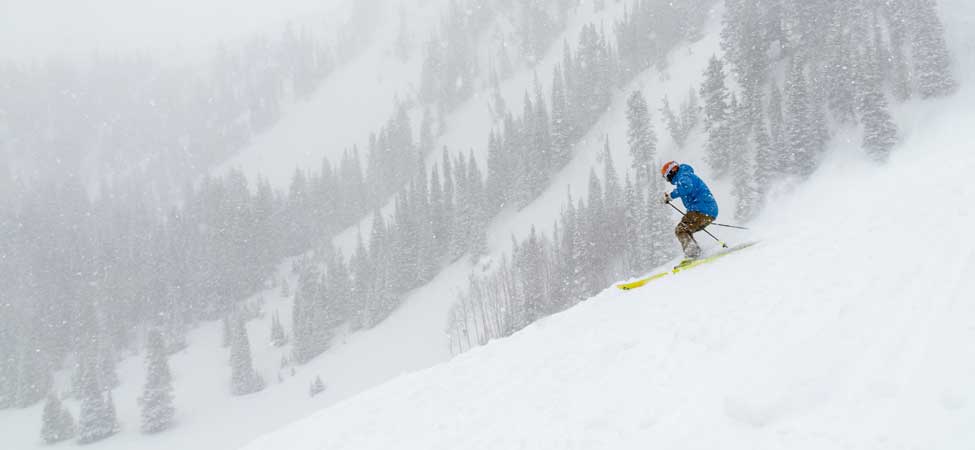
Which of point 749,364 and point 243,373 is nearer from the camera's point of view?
point 749,364

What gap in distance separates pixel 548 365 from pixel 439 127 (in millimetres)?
138145

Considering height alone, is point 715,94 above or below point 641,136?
above

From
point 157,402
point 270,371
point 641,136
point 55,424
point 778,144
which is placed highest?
point 641,136

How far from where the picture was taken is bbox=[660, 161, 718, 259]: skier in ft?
45.5

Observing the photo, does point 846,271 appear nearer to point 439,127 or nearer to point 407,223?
point 407,223

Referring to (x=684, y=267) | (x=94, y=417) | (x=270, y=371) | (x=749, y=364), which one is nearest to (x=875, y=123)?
(x=684, y=267)

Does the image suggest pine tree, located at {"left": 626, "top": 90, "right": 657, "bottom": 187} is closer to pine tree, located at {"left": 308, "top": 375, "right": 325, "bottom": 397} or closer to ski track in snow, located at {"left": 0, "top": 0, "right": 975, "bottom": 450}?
pine tree, located at {"left": 308, "top": 375, "right": 325, "bottom": 397}

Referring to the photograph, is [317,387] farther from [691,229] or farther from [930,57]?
[930,57]

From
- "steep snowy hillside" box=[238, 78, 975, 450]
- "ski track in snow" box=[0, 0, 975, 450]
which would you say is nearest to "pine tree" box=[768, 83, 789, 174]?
"ski track in snow" box=[0, 0, 975, 450]

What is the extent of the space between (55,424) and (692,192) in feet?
287

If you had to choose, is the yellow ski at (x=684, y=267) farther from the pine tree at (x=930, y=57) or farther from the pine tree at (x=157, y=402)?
the pine tree at (x=157, y=402)

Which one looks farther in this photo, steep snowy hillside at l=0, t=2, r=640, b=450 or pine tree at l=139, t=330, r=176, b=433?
pine tree at l=139, t=330, r=176, b=433

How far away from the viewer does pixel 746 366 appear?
203 inches

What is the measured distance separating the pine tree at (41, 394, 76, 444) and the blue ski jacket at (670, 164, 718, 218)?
86658mm
